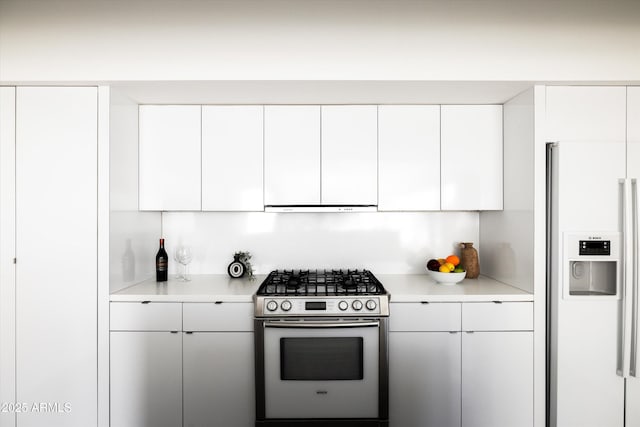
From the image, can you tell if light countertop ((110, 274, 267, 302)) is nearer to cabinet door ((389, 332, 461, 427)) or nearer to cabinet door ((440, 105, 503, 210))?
cabinet door ((389, 332, 461, 427))

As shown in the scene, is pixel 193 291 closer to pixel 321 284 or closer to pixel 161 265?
pixel 161 265

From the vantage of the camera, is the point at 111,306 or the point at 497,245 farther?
the point at 497,245

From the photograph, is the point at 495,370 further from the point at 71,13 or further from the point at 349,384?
the point at 71,13

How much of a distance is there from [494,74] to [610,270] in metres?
1.35

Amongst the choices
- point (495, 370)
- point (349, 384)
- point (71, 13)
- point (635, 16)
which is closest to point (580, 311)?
point (495, 370)

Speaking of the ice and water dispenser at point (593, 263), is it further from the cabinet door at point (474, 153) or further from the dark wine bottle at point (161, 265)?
the dark wine bottle at point (161, 265)

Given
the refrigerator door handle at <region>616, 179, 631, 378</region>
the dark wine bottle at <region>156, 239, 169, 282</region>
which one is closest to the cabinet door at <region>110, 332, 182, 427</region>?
the dark wine bottle at <region>156, 239, 169, 282</region>

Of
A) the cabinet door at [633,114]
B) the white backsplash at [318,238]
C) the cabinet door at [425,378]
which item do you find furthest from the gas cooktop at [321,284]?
the cabinet door at [633,114]

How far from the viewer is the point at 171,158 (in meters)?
2.58

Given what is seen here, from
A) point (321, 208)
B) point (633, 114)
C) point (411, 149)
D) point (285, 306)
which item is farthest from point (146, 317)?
point (633, 114)

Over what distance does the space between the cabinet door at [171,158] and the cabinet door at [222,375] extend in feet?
3.09

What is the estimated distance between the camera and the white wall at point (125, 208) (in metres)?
2.25

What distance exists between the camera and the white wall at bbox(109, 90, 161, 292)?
2.25 m

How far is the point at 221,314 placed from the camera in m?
2.21
